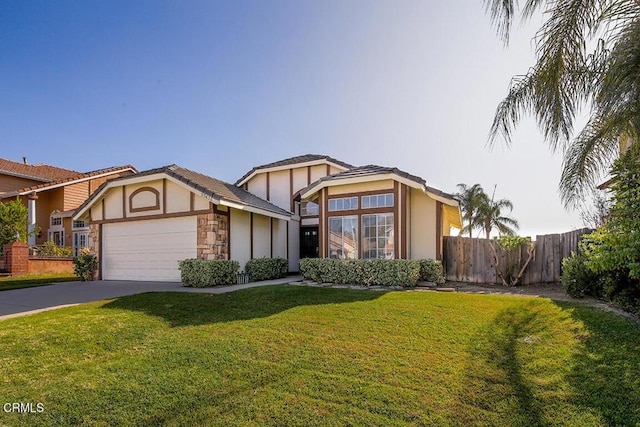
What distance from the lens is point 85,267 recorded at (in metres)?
14.0

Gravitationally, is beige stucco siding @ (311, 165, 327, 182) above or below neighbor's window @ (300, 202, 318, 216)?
above

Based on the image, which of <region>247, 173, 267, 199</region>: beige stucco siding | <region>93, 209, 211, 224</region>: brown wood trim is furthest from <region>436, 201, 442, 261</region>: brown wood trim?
<region>247, 173, 267, 199</region>: beige stucco siding

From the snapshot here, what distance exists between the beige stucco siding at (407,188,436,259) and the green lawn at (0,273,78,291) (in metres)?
14.5

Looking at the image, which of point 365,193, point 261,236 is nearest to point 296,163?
point 261,236

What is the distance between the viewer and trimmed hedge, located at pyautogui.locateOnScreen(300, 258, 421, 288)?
10578mm

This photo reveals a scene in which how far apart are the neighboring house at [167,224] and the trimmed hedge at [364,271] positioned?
3.25 meters

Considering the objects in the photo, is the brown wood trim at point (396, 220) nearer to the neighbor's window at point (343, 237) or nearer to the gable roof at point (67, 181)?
the neighbor's window at point (343, 237)

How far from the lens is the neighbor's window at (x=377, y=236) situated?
37.8 feet

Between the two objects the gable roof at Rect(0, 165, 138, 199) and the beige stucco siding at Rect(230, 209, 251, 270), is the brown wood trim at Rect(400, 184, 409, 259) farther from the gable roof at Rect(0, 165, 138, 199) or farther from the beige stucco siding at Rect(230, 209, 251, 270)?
the gable roof at Rect(0, 165, 138, 199)

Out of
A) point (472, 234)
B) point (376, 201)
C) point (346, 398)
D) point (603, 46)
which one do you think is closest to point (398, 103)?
point (376, 201)

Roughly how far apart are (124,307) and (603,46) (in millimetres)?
11246

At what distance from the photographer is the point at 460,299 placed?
8078mm

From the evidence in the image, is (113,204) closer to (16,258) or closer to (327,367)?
(16,258)

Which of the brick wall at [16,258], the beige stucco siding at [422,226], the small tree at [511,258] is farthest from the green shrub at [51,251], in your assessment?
the small tree at [511,258]
